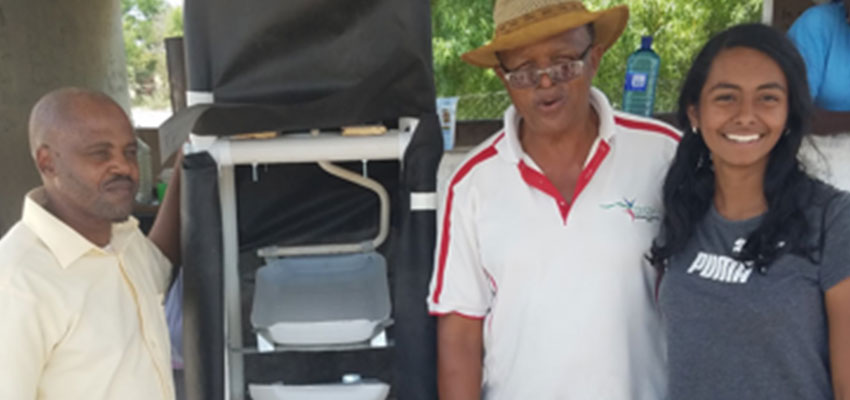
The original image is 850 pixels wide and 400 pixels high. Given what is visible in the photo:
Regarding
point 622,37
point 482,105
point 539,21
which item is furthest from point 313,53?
point 622,37

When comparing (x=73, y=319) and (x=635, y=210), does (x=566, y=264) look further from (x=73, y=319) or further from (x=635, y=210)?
(x=73, y=319)

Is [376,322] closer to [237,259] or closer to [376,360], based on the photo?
[376,360]

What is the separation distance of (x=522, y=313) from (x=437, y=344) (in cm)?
23

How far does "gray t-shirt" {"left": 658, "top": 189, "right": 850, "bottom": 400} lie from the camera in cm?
112

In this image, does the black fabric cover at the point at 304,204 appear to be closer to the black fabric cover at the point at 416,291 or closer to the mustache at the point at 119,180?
the black fabric cover at the point at 416,291

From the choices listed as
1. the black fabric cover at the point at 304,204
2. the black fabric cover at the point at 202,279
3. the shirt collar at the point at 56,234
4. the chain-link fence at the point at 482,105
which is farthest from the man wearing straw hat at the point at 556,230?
the chain-link fence at the point at 482,105

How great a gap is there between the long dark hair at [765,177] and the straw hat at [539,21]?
221mm

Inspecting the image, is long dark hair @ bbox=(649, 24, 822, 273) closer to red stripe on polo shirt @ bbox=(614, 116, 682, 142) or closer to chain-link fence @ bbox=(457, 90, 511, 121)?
red stripe on polo shirt @ bbox=(614, 116, 682, 142)

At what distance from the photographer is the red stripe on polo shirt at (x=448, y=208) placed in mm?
1464

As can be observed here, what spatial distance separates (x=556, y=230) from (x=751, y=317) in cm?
39

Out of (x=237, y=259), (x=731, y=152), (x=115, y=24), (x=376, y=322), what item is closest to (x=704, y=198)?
(x=731, y=152)

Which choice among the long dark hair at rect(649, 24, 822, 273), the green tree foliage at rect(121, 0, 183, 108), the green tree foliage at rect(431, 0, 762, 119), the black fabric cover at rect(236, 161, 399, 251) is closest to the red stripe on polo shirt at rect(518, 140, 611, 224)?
the long dark hair at rect(649, 24, 822, 273)

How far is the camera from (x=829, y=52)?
6.17 ft

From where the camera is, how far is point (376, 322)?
1.58m
